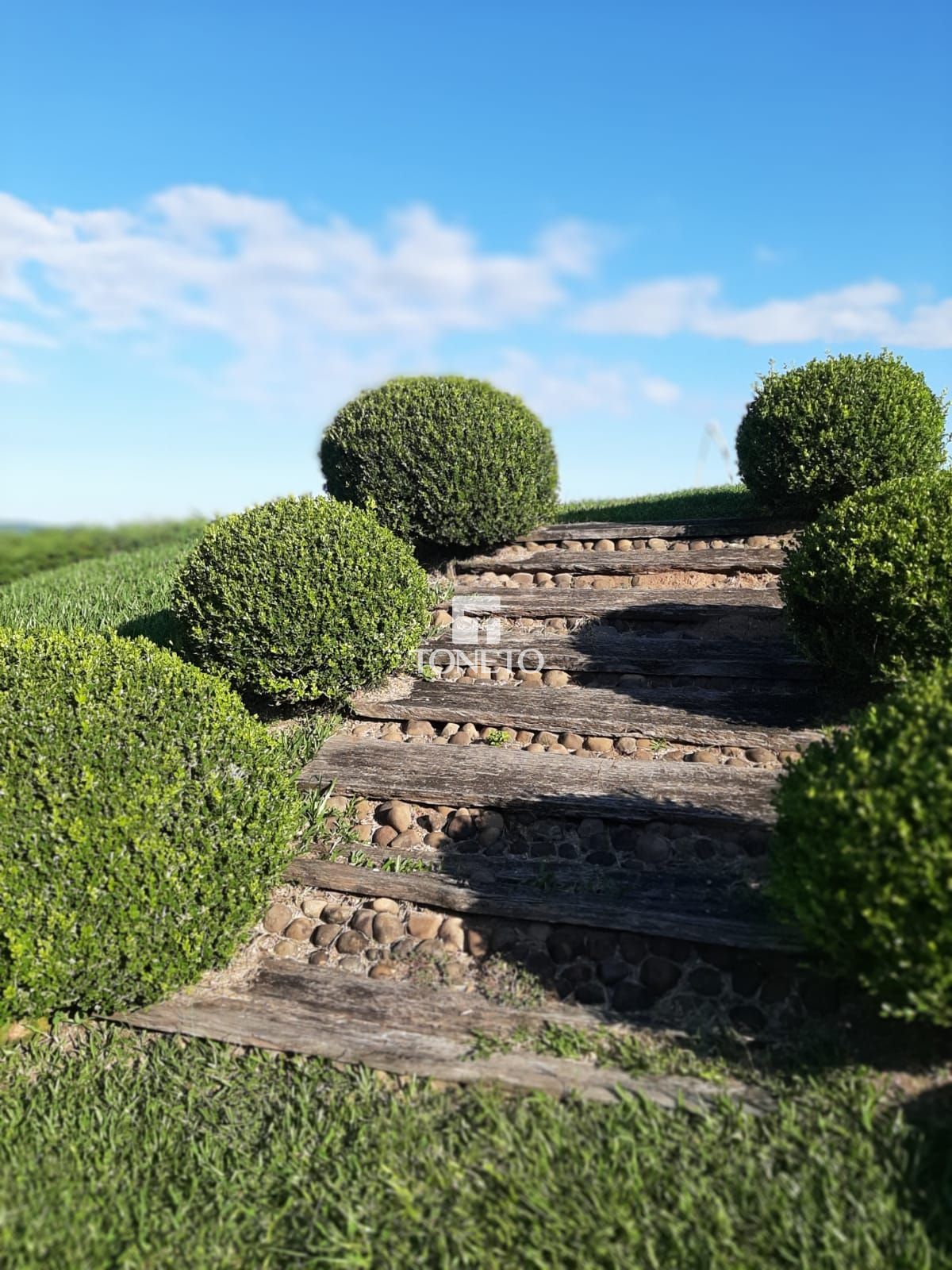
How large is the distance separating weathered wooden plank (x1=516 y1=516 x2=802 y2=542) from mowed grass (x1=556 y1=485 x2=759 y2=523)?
298 mm

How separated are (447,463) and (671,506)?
403cm

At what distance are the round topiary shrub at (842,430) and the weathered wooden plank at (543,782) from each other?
469 centimetres

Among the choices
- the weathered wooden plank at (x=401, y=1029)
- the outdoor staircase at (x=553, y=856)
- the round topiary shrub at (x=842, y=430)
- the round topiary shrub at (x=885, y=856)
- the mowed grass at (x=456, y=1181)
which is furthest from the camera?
the round topiary shrub at (x=842, y=430)

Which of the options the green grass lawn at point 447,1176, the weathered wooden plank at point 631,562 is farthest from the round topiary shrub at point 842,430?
the green grass lawn at point 447,1176

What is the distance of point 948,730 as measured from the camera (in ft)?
13.6

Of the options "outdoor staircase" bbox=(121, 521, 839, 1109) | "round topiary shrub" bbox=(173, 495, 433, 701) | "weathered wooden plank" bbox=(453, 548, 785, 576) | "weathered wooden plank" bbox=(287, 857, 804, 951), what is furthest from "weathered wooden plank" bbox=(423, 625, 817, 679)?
"weathered wooden plank" bbox=(287, 857, 804, 951)

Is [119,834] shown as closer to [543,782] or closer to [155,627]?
[543,782]

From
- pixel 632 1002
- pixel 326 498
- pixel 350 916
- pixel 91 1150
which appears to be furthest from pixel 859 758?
pixel 326 498

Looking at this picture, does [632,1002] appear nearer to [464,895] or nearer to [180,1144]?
[464,895]

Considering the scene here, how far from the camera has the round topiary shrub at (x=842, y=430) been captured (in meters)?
9.57

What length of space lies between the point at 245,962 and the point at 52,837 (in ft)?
4.93

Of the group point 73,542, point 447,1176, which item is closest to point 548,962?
point 447,1176

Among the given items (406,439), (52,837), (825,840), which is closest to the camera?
(825,840)

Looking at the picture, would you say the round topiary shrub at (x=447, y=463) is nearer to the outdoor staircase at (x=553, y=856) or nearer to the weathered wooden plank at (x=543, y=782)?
the outdoor staircase at (x=553, y=856)
